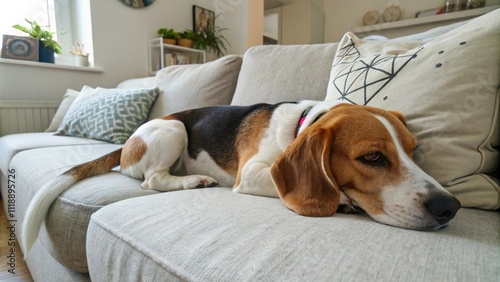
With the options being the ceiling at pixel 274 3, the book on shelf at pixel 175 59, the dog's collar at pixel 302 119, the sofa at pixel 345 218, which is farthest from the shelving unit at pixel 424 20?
the dog's collar at pixel 302 119

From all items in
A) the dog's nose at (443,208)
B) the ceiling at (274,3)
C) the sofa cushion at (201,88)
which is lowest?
the dog's nose at (443,208)

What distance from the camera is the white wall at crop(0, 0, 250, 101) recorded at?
2861mm

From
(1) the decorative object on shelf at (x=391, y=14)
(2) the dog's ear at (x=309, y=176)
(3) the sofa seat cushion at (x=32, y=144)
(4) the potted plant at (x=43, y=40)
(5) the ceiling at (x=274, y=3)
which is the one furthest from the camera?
(5) the ceiling at (x=274, y=3)

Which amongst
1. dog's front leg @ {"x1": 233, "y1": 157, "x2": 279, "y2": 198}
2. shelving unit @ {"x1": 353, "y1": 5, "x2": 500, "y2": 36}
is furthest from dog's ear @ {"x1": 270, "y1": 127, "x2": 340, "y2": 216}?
shelving unit @ {"x1": 353, "y1": 5, "x2": 500, "y2": 36}

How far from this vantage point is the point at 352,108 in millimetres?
847

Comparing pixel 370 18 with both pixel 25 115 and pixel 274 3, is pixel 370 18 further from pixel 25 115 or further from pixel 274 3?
pixel 25 115

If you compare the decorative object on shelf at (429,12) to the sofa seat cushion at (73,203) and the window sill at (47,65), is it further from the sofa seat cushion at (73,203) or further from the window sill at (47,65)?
the sofa seat cushion at (73,203)

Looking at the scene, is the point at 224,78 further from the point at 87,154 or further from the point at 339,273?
the point at 339,273

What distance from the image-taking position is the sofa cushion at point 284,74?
1439 mm

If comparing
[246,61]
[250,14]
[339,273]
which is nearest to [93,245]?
[339,273]

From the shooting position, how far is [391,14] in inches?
181

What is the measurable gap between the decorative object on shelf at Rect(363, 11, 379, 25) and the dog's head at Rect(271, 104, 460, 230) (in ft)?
15.1

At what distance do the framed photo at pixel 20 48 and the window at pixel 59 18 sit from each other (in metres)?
0.19

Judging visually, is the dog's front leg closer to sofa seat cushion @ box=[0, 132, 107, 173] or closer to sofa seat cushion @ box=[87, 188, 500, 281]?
sofa seat cushion @ box=[87, 188, 500, 281]
